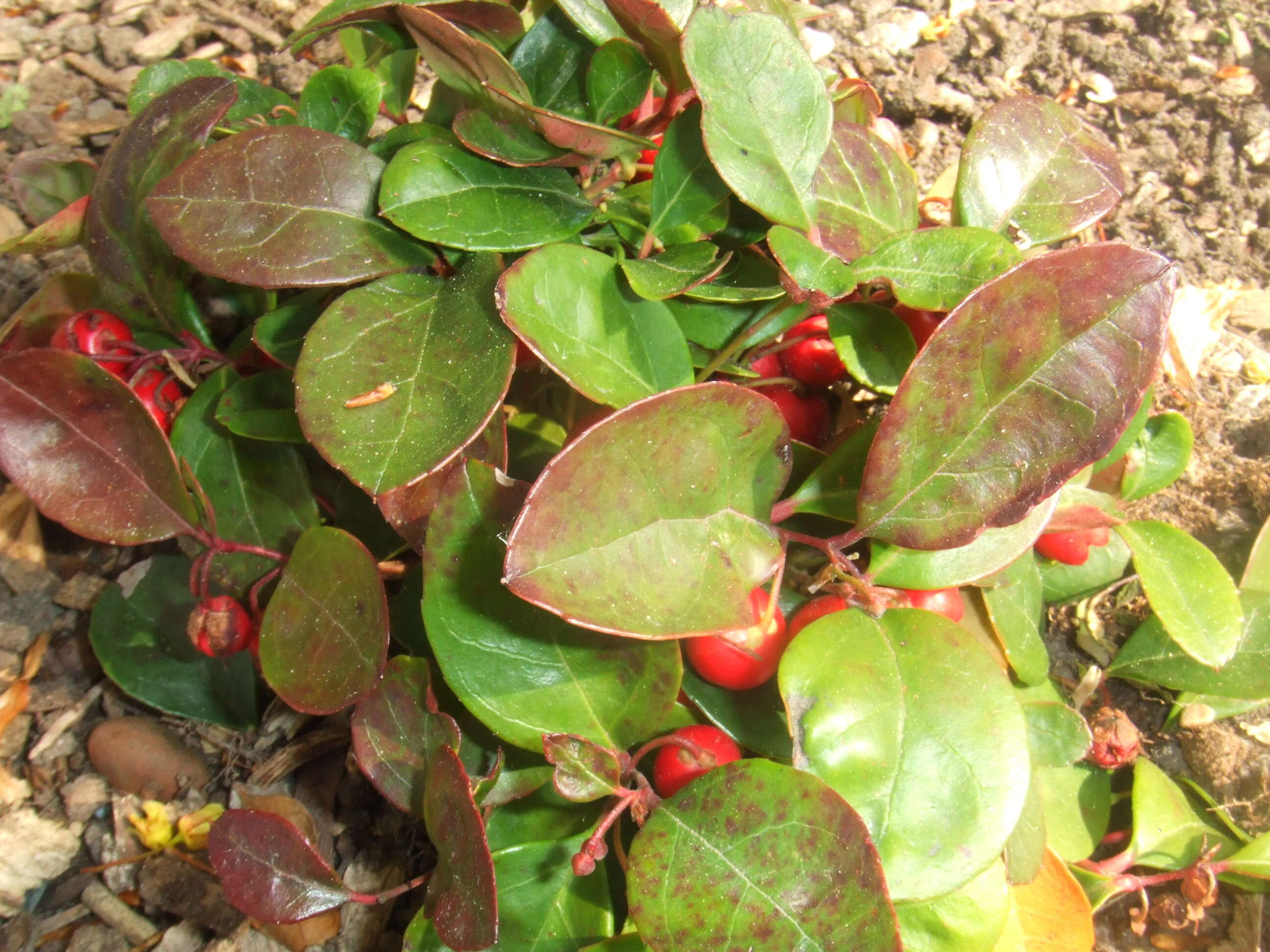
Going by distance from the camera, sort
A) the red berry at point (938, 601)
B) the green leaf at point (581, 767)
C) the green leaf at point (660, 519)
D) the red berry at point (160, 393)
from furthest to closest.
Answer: the red berry at point (160, 393) < the red berry at point (938, 601) < the green leaf at point (581, 767) < the green leaf at point (660, 519)

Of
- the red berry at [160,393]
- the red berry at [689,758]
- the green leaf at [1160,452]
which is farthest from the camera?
the green leaf at [1160,452]

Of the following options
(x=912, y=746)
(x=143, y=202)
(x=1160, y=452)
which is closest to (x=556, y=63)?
(x=143, y=202)

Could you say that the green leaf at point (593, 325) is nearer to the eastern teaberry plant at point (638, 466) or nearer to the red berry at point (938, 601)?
the eastern teaberry plant at point (638, 466)

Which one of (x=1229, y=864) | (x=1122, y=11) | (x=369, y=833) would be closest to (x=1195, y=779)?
(x=1229, y=864)

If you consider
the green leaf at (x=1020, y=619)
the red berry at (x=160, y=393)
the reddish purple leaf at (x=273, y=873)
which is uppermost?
the red berry at (x=160, y=393)

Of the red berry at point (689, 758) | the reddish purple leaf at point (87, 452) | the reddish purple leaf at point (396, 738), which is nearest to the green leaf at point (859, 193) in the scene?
the red berry at point (689, 758)

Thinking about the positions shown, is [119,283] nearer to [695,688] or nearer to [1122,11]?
[695,688]

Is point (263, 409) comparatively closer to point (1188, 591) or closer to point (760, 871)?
point (760, 871)

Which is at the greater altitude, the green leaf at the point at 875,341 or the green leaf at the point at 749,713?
the green leaf at the point at 875,341
